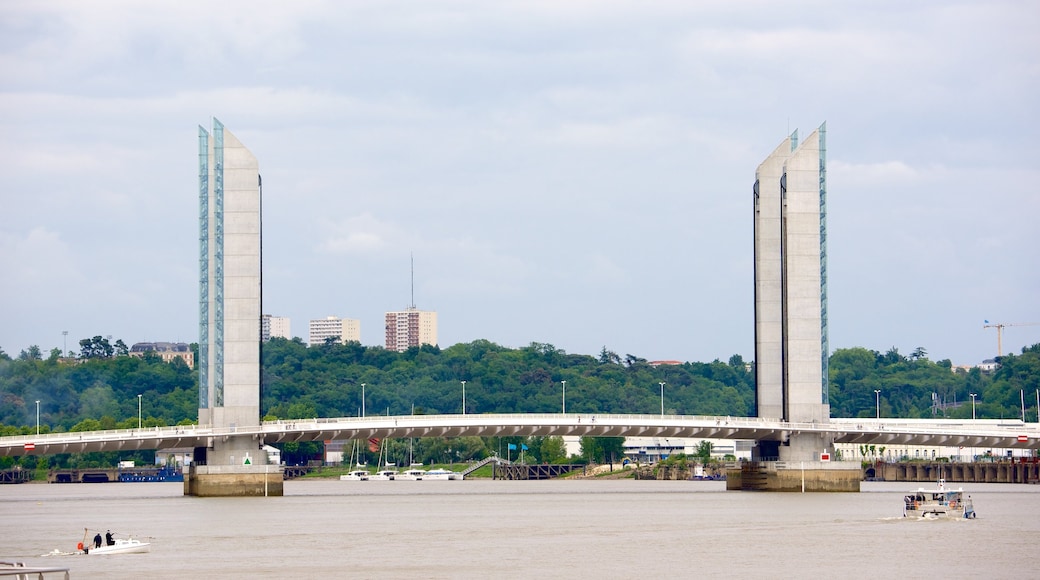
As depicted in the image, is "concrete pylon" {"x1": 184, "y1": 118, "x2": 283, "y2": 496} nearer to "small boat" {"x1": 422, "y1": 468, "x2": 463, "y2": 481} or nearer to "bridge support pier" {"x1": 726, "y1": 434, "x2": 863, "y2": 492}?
"bridge support pier" {"x1": 726, "y1": 434, "x2": 863, "y2": 492}

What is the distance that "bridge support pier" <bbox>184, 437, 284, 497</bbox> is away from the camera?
334ft

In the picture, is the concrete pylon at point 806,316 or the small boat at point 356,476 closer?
the concrete pylon at point 806,316

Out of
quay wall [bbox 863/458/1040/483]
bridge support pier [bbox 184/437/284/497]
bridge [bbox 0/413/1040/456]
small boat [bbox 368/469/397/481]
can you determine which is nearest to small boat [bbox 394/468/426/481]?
small boat [bbox 368/469/397/481]

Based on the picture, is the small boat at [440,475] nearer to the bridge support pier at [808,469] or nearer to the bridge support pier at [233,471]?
the bridge support pier at [808,469]

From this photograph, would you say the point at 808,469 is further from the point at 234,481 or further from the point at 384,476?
the point at 384,476

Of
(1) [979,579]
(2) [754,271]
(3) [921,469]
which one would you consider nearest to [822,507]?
(2) [754,271]

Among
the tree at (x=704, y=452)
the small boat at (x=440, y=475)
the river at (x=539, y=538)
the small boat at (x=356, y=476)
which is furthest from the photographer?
the tree at (x=704, y=452)

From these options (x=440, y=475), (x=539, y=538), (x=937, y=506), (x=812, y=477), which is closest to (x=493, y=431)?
(x=812, y=477)

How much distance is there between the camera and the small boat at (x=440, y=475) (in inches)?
7288

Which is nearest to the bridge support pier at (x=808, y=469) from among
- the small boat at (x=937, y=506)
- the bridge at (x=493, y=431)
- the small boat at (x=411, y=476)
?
the bridge at (x=493, y=431)

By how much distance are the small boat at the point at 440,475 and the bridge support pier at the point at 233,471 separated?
267ft

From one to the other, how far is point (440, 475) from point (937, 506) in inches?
4266

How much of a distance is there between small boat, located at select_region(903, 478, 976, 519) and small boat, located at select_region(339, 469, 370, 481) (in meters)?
107

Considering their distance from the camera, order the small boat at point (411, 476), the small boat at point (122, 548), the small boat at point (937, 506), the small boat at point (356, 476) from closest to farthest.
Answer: the small boat at point (122, 548), the small boat at point (937, 506), the small boat at point (411, 476), the small boat at point (356, 476)
